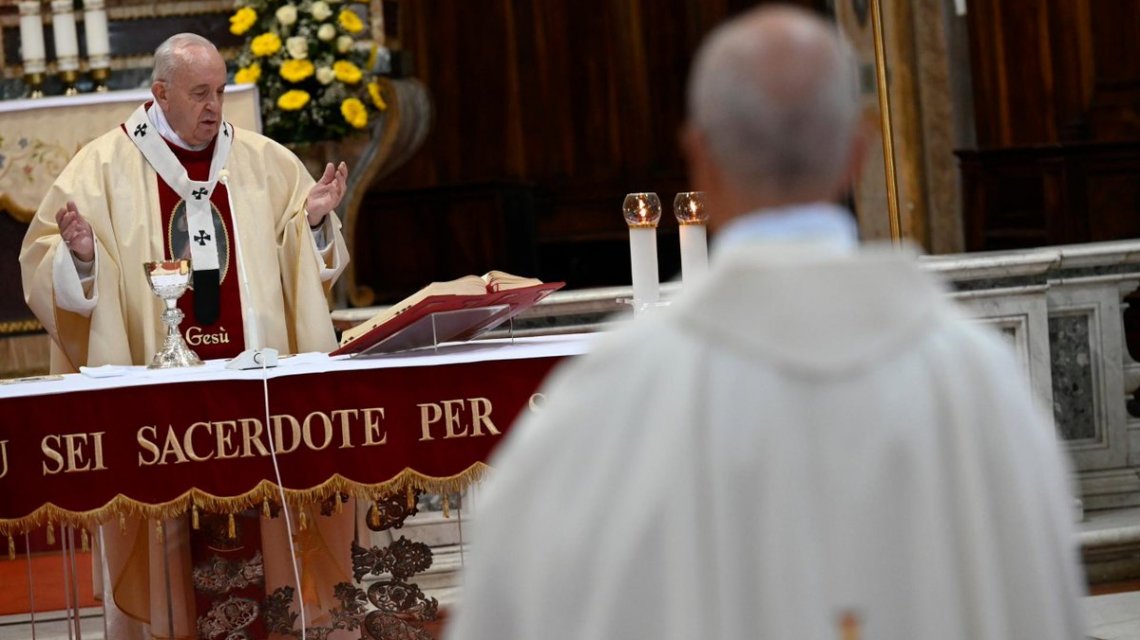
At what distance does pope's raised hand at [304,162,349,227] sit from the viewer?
4734mm

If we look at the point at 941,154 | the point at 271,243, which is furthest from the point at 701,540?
the point at 941,154

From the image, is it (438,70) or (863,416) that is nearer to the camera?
(863,416)

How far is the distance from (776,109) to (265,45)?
20.6 feet

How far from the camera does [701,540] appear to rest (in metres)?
1.62

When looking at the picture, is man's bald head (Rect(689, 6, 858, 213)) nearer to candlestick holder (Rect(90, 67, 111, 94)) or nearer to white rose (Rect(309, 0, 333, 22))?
white rose (Rect(309, 0, 333, 22))

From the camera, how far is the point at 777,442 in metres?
1.60

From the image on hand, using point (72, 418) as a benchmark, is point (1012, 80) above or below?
above

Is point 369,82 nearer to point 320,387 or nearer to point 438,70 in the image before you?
point 438,70

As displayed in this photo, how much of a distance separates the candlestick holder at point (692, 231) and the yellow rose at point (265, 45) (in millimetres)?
3850

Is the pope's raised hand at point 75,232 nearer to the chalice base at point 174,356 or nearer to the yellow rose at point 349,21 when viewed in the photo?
the chalice base at point 174,356

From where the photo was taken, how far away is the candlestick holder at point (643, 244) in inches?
165

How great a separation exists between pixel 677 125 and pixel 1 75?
4.34 metres

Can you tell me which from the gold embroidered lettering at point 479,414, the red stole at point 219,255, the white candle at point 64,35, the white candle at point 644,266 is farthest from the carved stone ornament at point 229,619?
the white candle at point 64,35

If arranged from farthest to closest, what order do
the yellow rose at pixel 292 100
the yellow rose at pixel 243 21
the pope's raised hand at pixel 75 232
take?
the yellow rose at pixel 243 21
the yellow rose at pixel 292 100
the pope's raised hand at pixel 75 232
